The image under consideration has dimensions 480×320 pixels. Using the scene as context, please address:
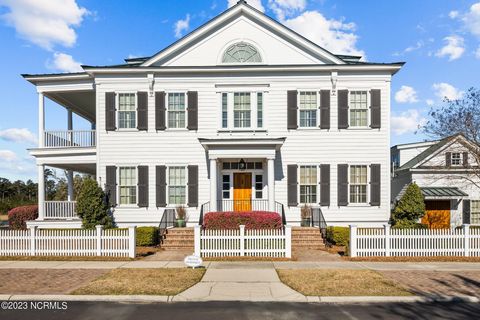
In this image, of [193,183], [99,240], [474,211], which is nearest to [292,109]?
[193,183]

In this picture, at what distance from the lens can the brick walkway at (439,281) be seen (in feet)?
26.3

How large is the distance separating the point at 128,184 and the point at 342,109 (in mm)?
10901

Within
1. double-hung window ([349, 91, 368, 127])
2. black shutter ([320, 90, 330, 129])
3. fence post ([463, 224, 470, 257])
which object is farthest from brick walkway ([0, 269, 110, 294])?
double-hung window ([349, 91, 368, 127])

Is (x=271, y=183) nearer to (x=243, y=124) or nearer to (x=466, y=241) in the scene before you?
(x=243, y=124)

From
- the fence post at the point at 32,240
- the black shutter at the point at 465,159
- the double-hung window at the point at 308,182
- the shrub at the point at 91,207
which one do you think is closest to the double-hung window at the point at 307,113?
the double-hung window at the point at 308,182

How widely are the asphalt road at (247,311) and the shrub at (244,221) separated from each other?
6714mm

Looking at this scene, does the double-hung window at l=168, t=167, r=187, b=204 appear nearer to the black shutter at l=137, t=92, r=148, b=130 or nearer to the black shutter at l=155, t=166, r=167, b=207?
the black shutter at l=155, t=166, r=167, b=207

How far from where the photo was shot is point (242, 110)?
17031 millimetres

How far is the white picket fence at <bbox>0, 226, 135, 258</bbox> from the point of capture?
12148 mm

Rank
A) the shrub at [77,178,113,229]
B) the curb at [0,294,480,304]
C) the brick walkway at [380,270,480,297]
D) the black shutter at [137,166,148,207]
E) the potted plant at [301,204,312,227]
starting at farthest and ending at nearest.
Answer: the black shutter at [137,166,148,207] < the potted plant at [301,204,312,227] < the shrub at [77,178,113,229] < the brick walkway at [380,270,480,297] < the curb at [0,294,480,304]

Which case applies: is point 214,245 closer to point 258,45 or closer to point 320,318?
point 320,318

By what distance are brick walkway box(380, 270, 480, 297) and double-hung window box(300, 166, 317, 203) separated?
7.00m

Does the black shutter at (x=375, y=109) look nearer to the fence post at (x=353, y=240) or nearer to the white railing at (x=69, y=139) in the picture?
the fence post at (x=353, y=240)

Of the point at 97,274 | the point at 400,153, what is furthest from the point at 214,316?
the point at 400,153
